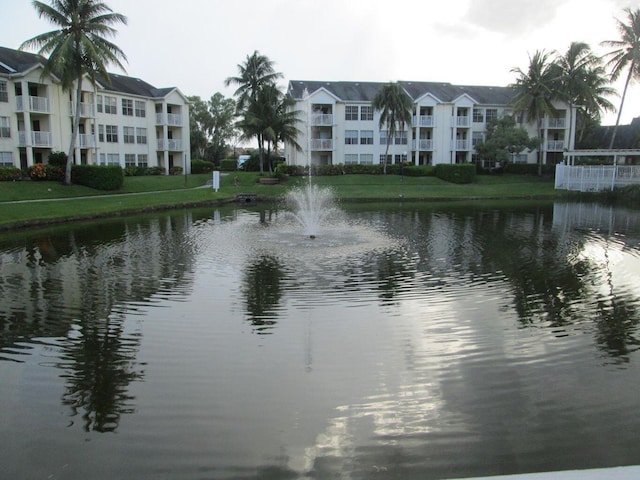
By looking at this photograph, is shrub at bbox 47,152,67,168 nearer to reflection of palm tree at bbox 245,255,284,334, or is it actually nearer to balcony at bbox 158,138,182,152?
balcony at bbox 158,138,182,152

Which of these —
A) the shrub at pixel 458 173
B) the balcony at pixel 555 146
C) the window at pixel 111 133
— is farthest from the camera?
the balcony at pixel 555 146

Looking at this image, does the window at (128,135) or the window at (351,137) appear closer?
the window at (128,135)

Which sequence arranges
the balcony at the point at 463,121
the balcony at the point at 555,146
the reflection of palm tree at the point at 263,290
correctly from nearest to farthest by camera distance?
the reflection of palm tree at the point at 263,290 → the balcony at the point at 463,121 → the balcony at the point at 555,146

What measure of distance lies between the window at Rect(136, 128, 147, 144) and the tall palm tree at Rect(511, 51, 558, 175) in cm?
3662

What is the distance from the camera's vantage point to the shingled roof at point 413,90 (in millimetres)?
59250

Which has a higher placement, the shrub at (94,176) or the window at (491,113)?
the window at (491,113)

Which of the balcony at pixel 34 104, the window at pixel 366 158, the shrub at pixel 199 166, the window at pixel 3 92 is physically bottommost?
the shrub at pixel 199 166

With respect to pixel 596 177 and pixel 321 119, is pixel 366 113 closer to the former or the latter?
pixel 321 119

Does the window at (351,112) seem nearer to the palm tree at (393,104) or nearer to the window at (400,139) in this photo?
the window at (400,139)

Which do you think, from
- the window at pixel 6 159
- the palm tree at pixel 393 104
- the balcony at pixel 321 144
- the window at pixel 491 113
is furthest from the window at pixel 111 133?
the window at pixel 491 113

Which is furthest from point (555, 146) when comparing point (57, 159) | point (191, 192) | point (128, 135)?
point (57, 159)

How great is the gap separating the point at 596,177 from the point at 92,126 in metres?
43.0

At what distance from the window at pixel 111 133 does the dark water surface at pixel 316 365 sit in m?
38.0

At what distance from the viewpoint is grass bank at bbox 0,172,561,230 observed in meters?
27.1
